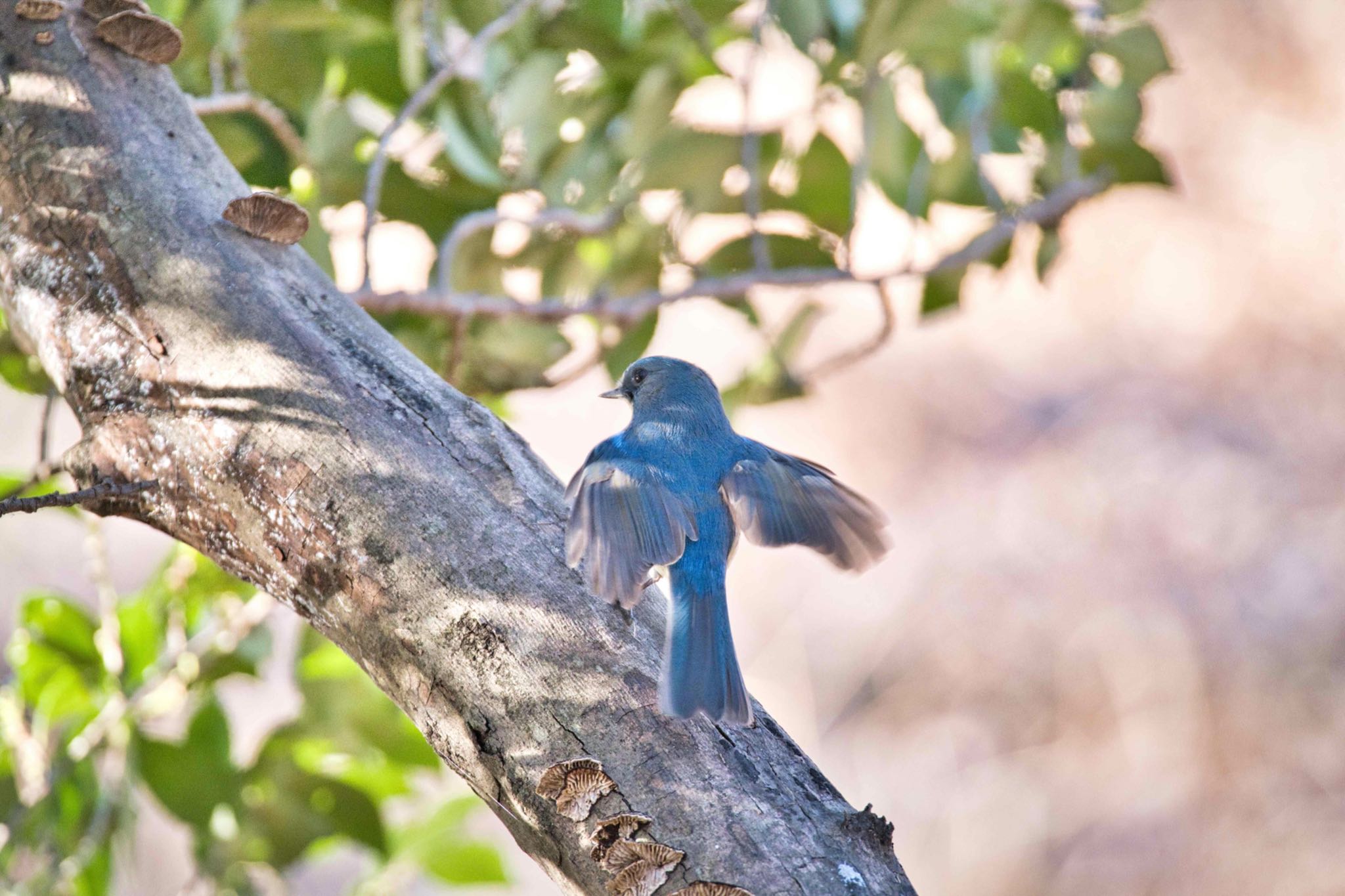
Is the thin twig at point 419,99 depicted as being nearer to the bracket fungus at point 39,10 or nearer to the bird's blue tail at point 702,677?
the bracket fungus at point 39,10

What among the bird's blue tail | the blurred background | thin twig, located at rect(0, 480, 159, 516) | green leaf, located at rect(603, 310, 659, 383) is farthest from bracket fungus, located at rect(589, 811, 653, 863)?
the blurred background

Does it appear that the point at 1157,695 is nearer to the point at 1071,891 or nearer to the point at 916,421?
the point at 1071,891

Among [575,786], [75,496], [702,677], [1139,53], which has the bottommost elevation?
[75,496]

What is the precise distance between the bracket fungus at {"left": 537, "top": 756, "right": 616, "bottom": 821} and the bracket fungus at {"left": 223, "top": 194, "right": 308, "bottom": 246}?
77 centimetres

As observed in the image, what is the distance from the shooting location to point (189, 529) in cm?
131

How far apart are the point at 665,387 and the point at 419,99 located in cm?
68

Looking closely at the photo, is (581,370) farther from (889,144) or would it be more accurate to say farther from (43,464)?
(43,464)

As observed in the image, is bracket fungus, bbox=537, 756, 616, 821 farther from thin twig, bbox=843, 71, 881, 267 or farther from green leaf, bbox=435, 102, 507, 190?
thin twig, bbox=843, 71, 881, 267

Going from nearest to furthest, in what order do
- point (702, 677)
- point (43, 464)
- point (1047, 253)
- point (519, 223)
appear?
1. point (702, 677)
2. point (43, 464)
3. point (519, 223)
4. point (1047, 253)

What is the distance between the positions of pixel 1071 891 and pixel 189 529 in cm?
507

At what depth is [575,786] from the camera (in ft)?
3.53

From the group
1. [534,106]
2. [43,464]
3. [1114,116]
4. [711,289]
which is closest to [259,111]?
[534,106]

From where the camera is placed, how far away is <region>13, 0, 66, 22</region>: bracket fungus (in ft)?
4.74

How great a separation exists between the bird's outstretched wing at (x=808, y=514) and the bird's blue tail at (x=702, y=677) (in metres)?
0.36
